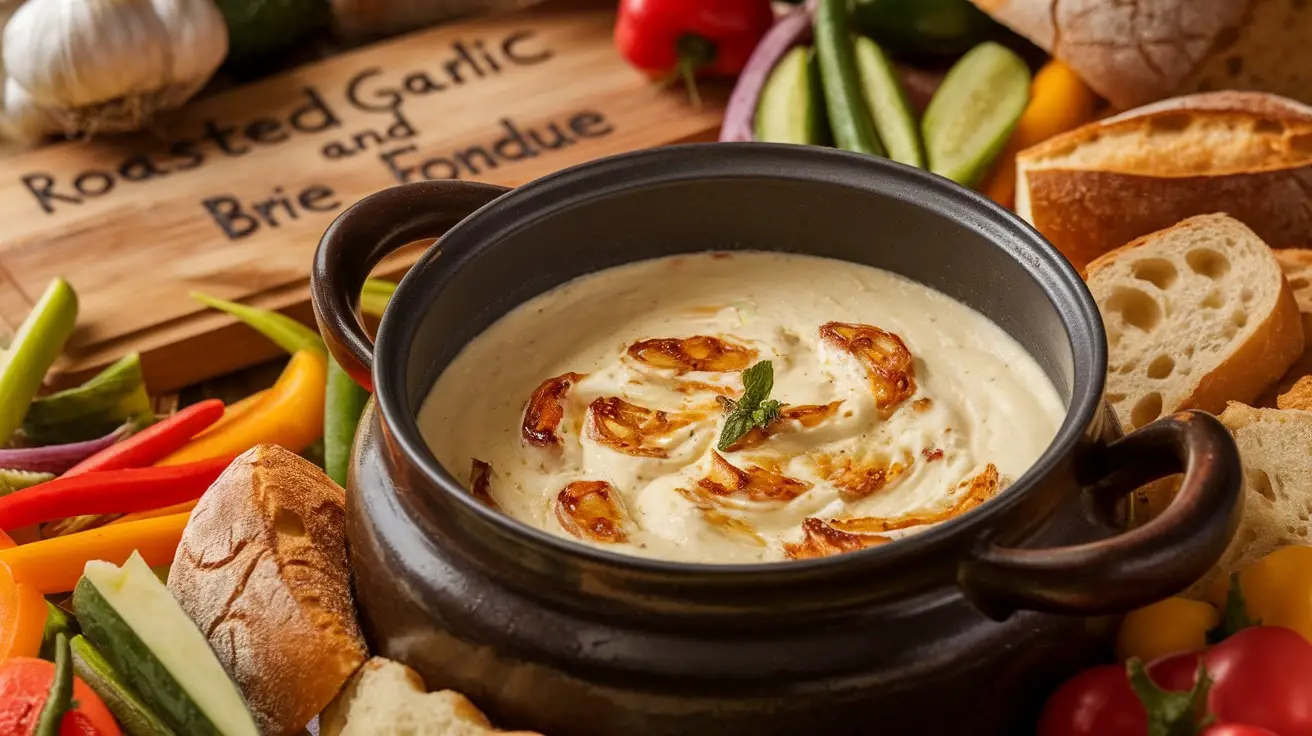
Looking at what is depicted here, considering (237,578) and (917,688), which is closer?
(917,688)

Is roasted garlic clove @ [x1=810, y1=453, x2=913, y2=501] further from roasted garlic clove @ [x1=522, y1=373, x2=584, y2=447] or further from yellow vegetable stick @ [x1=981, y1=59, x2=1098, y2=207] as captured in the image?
yellow vegetable stick @ [x1=981, y1=59, x2=1098, y2=207]

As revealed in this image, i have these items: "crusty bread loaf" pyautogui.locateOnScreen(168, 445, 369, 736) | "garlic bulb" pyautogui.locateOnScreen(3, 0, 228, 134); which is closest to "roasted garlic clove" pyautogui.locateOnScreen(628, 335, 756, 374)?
"crusty bread loaf" pyautogui.locateOnScreen(168, 445, 369, 736)

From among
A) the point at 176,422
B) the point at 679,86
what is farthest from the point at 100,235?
the point at 679,86

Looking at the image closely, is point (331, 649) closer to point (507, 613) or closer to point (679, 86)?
point (507, 613)

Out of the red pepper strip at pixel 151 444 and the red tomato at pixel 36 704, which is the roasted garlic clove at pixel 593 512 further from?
the red pepper strip at pixel 151 444

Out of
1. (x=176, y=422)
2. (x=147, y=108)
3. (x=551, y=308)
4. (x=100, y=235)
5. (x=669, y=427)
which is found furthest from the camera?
(x=147, y=108)

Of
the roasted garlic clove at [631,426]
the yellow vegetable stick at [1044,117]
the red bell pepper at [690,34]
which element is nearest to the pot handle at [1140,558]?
the roasted garlic clove at [631,426]

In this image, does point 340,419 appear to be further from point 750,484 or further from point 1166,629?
point 1166,629
